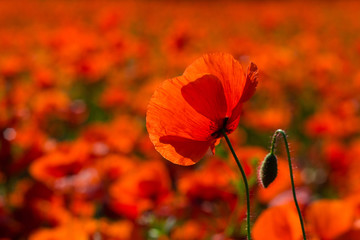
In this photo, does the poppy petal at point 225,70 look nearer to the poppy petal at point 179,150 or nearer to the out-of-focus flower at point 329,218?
the poppy petal at point 179,150

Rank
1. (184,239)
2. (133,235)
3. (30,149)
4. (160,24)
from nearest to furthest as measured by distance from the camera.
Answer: (133,235)
(184,239)
(30,149)
(160,24)

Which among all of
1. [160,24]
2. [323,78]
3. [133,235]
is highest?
[160,24]

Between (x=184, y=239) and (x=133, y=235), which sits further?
(x=184, y=239)

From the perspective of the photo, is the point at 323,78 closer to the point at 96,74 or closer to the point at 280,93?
the point at 280,93

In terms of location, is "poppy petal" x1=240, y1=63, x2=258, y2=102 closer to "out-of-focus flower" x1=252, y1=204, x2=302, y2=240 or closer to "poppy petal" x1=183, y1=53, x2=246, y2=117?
"poppy petal" x1=183, y1=53, x2=246, y2=117

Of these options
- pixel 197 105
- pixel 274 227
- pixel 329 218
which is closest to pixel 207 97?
pixel 197 105

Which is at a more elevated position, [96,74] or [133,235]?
[96,74]

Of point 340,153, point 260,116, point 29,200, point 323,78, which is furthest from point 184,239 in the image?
point 323,78

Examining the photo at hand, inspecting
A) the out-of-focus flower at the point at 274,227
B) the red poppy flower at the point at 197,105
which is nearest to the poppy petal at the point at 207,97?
the red poppy flower at the point at 197,105

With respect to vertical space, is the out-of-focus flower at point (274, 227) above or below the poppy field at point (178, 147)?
below
